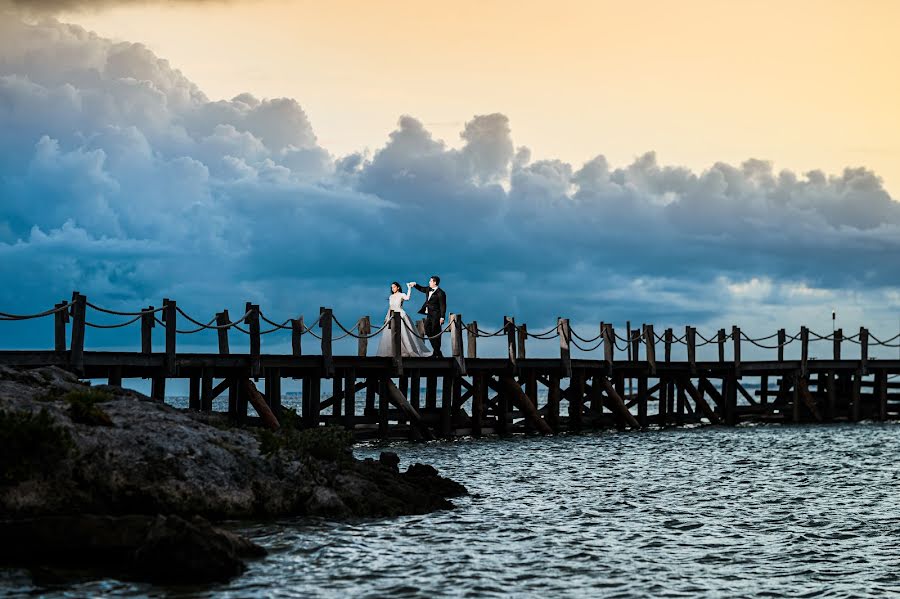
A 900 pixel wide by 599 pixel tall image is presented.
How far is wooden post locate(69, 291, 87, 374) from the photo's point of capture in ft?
60.9

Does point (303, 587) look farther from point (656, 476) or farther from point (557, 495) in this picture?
point (656, 476)

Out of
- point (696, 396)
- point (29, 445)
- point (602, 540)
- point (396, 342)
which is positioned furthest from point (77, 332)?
point (696, 396)

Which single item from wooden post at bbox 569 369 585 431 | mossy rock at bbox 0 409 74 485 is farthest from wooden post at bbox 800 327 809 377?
mossy rock at bbox 0 409 74 485

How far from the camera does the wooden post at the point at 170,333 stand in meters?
20.5

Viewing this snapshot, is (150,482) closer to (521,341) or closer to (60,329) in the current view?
(60,329)

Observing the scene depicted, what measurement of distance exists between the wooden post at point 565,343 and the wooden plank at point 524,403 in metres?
1.50

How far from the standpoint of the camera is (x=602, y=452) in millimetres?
26422

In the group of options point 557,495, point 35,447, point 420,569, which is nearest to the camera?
point 420,569

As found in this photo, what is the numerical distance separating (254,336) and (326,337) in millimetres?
2060

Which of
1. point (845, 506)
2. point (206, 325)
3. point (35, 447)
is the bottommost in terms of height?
point (845, 506)

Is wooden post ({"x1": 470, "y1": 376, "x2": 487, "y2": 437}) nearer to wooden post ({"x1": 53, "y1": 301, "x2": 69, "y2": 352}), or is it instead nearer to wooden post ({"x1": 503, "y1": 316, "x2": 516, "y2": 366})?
wooden post ({"x1": 503, "y1": 316, "x2": 516, "y2": 366})

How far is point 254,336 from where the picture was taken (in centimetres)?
2273

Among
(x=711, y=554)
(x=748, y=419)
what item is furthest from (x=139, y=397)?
(x=748, y=419)

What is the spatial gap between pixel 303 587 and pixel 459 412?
63.7 ft
